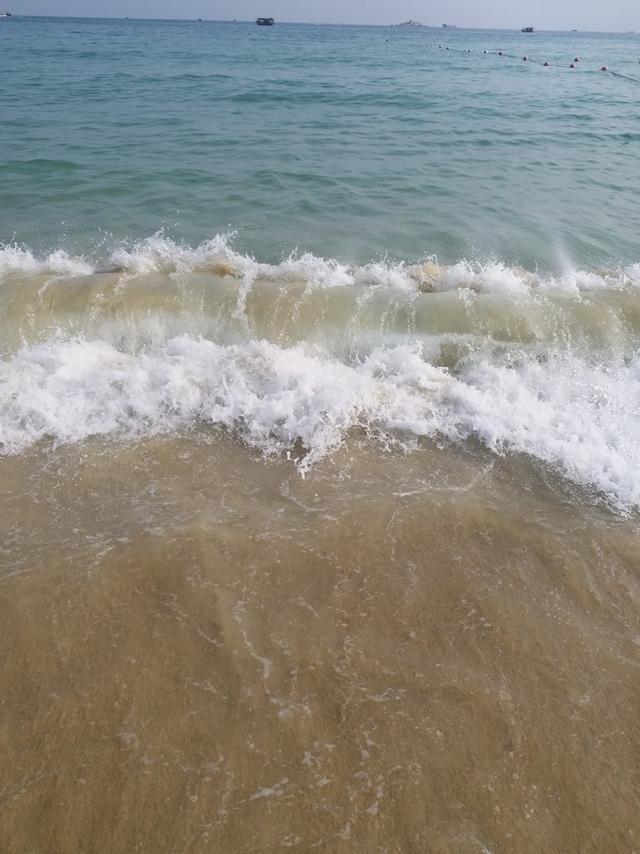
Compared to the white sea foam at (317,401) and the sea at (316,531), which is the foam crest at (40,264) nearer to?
the sea at (316,531)

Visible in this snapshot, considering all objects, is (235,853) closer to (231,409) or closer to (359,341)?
(231,409)

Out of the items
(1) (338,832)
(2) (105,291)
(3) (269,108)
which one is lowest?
(1) (338,832)

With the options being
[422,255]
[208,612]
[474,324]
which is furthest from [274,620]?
[422,255]

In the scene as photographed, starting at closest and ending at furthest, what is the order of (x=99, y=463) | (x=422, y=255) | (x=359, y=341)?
(x=99, y=463) < (x=359, y=341) < (x=422, y=255)

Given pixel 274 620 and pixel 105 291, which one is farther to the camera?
pixel 105 291

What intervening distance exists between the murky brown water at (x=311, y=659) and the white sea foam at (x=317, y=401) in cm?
34

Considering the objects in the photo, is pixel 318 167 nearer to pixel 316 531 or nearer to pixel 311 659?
pixel 316 531

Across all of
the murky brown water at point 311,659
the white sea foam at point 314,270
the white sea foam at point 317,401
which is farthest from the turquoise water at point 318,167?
the murky brown water at point 311,659

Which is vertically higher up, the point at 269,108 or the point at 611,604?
the point at 269,108

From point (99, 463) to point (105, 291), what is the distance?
9.45ft

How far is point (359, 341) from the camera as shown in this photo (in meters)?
6.05

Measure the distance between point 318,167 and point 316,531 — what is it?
10.6m

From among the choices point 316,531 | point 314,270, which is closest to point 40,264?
point 314,270

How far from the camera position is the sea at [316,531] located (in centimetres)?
240
